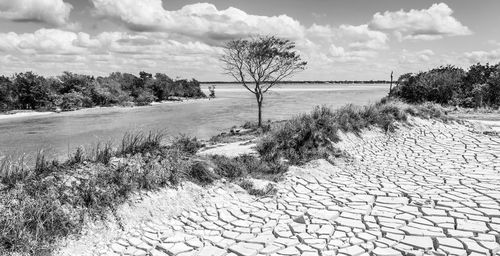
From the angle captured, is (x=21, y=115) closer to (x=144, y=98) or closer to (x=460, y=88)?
(x=144, y=98)

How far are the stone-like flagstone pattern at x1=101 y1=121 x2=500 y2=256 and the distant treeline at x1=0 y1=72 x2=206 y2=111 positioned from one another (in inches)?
1456

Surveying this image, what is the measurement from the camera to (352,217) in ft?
22.8

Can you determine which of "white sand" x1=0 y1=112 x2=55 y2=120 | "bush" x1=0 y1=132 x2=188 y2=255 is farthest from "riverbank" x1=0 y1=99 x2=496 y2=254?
"white sand" x1=0 y1=112 x2=55 y2=120

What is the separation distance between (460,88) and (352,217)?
3007 centimetres

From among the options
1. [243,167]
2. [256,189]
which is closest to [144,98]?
[243,167]

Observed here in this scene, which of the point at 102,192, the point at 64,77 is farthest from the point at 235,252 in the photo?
the point at 64,77

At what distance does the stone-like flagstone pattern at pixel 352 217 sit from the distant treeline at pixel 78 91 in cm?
3698

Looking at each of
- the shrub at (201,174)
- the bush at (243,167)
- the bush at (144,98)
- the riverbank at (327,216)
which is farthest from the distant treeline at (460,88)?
the bush at (144,98)

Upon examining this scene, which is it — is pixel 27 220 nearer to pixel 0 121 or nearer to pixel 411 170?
pixel 411 170

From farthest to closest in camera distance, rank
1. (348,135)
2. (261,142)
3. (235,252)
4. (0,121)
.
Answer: (0,121) < (348,135) < (261,142) < (235,252)

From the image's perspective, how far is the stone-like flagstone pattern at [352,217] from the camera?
584 centimetres

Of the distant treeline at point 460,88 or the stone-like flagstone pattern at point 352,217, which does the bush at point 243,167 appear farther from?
the distant treeline at point 460,88

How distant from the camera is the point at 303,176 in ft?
31.3

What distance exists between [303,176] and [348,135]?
450cm
